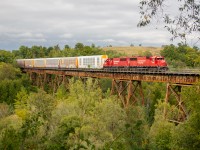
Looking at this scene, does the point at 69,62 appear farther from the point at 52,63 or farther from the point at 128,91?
the point at 128,91

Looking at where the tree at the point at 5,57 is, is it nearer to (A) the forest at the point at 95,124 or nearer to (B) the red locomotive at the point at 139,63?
(A) the forest at the point at 95,124

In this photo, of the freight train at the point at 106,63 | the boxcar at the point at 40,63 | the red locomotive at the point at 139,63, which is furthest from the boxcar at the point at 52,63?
the red locomotive at the point at 139,63

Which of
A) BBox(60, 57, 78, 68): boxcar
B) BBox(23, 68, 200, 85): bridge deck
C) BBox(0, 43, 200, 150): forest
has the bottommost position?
BBox(0, 43, 200, 150): forest

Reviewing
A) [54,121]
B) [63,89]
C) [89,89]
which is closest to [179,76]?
[54,121]

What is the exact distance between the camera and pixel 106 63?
1737 inches

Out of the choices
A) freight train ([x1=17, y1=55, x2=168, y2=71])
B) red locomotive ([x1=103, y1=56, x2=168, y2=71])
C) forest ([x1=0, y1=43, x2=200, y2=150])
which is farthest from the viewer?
freight train ([x1=17, y1=55, x2=168, y2=71])

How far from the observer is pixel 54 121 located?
2747cm

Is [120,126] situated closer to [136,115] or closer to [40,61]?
[136,115]

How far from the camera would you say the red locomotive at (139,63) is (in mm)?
36125

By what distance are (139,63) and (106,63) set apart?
711cm

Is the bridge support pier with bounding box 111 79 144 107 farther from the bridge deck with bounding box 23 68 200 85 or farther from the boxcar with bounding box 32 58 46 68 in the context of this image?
the boxcar with bounding box 32 58 46 68

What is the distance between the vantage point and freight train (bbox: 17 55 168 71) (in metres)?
36.7

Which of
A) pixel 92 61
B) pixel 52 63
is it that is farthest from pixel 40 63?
pixel 92 61

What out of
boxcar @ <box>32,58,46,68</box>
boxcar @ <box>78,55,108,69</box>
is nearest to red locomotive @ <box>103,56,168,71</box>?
boxcar @ <box>78,55,108,69</box>
